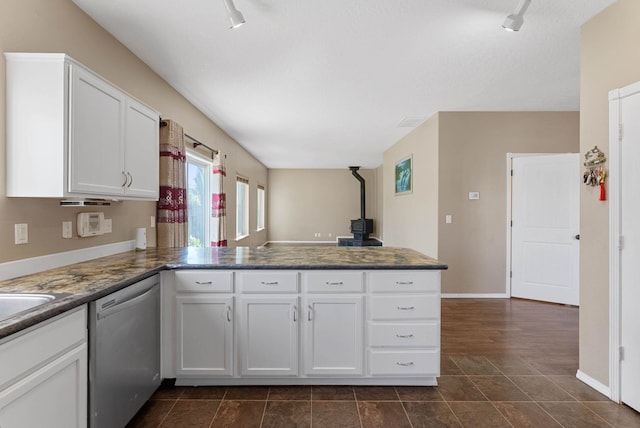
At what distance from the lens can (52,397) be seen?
4.14 ft

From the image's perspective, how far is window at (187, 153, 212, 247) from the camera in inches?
165

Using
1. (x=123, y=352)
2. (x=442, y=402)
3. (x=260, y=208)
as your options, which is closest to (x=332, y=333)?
(x=442, y=402)

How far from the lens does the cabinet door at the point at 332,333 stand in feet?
7.25

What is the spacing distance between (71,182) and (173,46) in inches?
59.9

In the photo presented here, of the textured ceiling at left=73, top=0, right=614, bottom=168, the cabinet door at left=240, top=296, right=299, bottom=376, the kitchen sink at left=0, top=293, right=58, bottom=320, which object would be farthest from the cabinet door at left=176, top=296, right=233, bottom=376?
the textured ceiling at left=73, top=0, right=614, bottom=168

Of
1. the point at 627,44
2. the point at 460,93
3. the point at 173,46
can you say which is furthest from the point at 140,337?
the point at 460,93

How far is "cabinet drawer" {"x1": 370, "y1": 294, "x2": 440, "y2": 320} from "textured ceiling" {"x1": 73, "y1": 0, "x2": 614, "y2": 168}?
1.93 m

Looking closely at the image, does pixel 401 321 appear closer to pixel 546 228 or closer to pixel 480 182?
pixel 480 182

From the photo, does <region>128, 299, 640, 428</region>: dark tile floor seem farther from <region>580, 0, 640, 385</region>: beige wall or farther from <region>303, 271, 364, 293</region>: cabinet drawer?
<region>303, 271, 364, 293</region>: cabinet drawer

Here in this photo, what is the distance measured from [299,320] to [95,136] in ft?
5.43

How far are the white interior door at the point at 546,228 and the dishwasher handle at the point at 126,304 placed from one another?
14.6 feet

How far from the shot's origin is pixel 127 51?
8.65ft

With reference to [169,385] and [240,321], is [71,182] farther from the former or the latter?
[169,385]

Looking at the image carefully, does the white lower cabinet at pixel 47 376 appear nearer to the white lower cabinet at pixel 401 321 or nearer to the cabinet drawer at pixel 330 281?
the cabinet drawer at pixel 330 281
